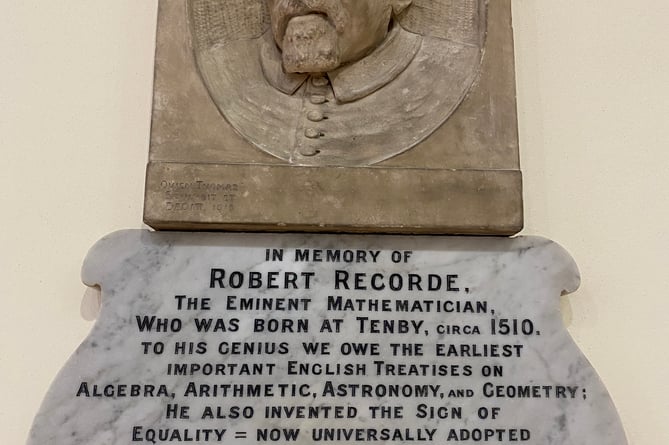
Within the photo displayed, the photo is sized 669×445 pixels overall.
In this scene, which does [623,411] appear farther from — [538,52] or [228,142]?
[228,142]

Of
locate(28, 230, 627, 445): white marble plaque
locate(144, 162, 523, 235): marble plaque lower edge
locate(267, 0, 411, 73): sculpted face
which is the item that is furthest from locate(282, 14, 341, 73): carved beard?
locate(28, 230, 627, 445): white marble plaque

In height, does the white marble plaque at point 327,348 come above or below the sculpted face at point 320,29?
below

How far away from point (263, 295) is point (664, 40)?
1424 mm

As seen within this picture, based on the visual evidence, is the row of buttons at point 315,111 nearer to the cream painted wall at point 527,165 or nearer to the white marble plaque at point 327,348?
the white marble plaque at point 327,348

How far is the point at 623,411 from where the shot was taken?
1.69 meters

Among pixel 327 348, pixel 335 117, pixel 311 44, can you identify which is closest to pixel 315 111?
pixel 335 117

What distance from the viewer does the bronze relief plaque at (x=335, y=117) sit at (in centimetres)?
164

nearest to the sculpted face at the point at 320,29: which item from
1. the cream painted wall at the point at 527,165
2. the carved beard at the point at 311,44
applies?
the carved beard at the point at 311,44

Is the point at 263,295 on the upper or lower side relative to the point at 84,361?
upper

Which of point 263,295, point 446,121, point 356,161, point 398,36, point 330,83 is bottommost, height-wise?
point 263,295

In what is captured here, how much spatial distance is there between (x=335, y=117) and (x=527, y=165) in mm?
572

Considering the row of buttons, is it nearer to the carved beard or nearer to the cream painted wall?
the carved beard

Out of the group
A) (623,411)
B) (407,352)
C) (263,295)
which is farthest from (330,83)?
(623,411)

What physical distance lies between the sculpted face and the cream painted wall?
0.45 metres
